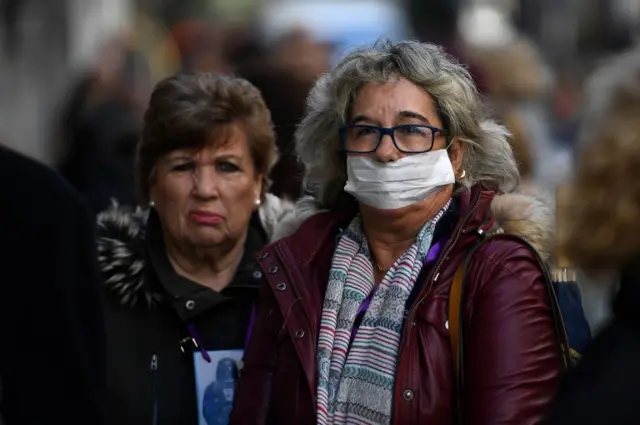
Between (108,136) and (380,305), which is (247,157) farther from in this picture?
(108,136)

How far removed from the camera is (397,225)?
14.4ft

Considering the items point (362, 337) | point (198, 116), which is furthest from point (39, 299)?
point (198, 116)

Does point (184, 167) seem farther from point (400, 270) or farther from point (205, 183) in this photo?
point (400, 270)

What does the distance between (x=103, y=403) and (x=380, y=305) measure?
947mm

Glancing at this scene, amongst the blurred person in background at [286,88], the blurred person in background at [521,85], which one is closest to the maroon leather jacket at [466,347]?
the blurred person in background at [286,88]

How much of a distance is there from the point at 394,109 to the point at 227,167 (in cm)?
93

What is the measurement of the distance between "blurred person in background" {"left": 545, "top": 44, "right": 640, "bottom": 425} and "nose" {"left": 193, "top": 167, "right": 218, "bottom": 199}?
1974mm

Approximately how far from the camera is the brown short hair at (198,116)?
5.05 meters

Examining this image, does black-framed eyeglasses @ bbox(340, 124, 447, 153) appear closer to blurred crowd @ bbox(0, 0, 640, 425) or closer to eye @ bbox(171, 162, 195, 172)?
blurred crowd @ bbox(0, 0, 640, 425)

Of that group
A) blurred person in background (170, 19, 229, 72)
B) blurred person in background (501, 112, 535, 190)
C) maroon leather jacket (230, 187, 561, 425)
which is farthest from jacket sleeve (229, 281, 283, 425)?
blurred person in background (170, 19, 229, 72)

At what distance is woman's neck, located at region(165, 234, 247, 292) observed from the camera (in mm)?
5117

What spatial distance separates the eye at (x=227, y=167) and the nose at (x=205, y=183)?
0.04 metres

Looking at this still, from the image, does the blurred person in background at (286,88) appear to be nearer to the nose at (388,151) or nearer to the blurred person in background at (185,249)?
the blurred person in background at (185,249)

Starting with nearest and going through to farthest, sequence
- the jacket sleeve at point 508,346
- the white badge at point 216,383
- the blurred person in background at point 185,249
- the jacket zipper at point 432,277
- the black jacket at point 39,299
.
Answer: the black jacket at point 39,299 → the jacket sleeve at point 508,346 → the jacket zipper at point 432,277 → the white badge at point 216,383 → the blurred person in background at point 185,249
